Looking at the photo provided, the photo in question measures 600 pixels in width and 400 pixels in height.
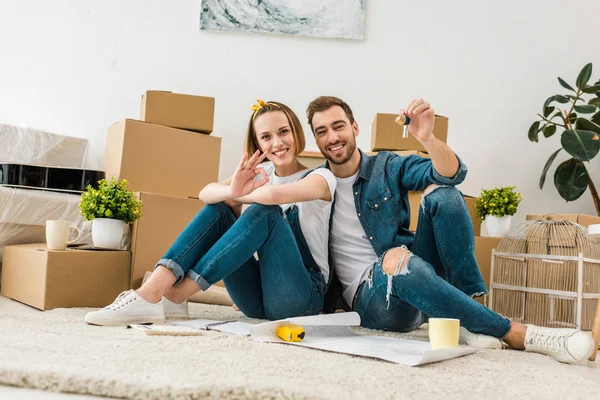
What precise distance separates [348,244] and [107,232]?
77cm

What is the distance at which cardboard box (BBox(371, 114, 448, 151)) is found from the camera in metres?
2.10

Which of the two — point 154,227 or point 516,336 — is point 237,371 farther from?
point 154,227

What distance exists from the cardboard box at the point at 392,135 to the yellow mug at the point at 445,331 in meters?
1.08

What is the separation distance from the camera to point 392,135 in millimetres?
2104

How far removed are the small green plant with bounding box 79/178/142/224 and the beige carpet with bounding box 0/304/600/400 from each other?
1.98 feet

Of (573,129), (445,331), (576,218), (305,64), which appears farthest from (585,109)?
(445,331)

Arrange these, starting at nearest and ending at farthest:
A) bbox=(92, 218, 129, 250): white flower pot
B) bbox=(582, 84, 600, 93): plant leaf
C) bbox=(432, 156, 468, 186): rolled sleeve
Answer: bbox=(432, 156, 468, 186): rolled sleeve → bbox=(92, 218, 129, 250): white flower pot → bbox=(582, 84, 600, 93): plant leaf

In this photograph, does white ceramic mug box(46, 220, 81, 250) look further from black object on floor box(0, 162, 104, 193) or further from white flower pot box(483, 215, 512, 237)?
white flower pot box(483, 215, 512, 237)

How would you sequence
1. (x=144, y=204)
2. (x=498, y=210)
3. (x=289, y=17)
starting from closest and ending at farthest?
(x=144, y=204)
(x=498, y=210)
(x=289, y=17)

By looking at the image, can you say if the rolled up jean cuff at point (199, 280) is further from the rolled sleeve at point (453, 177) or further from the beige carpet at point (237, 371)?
the rolled sleeve at point (453, 177)

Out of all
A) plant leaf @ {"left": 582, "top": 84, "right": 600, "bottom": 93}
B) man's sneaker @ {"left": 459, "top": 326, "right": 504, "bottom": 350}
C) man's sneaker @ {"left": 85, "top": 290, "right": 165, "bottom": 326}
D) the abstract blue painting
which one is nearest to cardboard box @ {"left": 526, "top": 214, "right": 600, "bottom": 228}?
plant leaf @ {"left": 582, "top": 84, "right": 600, "bottom": 93}

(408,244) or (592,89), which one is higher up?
(592,89)

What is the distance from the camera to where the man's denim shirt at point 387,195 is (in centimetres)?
140

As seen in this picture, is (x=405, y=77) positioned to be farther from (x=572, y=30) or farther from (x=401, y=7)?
(x=572, y=30)
